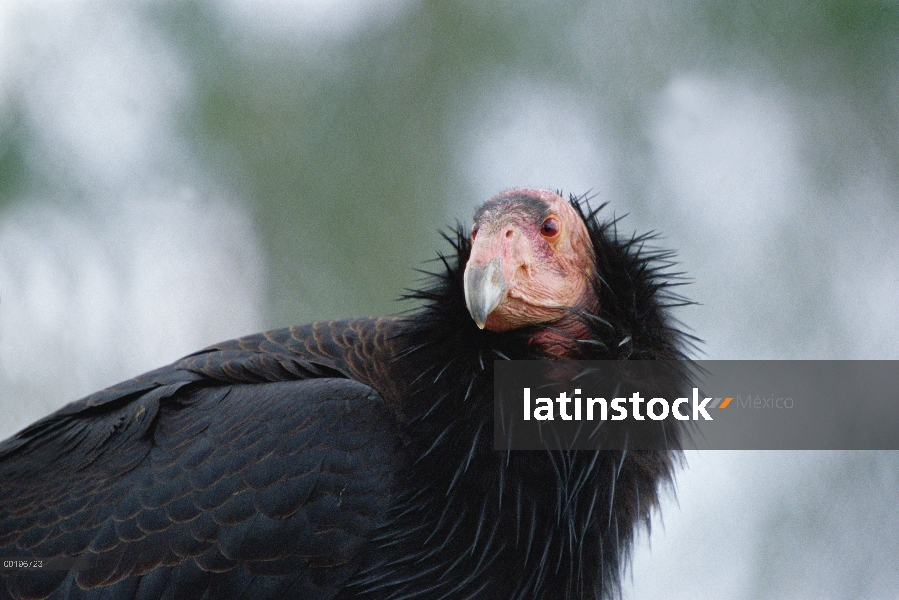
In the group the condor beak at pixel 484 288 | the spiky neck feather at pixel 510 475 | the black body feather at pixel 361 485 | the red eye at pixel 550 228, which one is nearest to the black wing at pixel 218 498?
the black body feather at pixel 361 485

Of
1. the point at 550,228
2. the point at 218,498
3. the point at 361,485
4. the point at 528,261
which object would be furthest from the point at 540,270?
the point at 218,498

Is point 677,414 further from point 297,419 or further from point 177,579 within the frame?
point 177,579

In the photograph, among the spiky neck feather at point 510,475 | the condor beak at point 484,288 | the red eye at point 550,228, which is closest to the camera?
the condor beak at point 484,288

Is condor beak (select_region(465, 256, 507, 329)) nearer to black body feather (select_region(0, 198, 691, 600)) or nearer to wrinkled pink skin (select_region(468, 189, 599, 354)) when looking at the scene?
wrinkled pink skin (select_region(468, 189, 599, 354))

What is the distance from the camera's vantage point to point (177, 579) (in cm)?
283

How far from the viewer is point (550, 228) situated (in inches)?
123

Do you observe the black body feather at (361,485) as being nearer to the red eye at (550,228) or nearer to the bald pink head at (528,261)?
the bald pink head at (528,261)

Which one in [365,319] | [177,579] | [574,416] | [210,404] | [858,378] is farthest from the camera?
[858,378]

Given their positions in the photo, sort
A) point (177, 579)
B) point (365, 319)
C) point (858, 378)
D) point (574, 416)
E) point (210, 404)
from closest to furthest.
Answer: point (177, 579) < point (574, 416) < point (210, 404) < point (365, 319) < point (858, 378)

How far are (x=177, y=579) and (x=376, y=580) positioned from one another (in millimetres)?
641

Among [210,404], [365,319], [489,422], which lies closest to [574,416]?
[489,422]

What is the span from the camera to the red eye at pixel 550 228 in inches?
123

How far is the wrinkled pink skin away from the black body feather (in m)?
0.07

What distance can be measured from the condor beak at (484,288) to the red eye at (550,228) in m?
0.28
